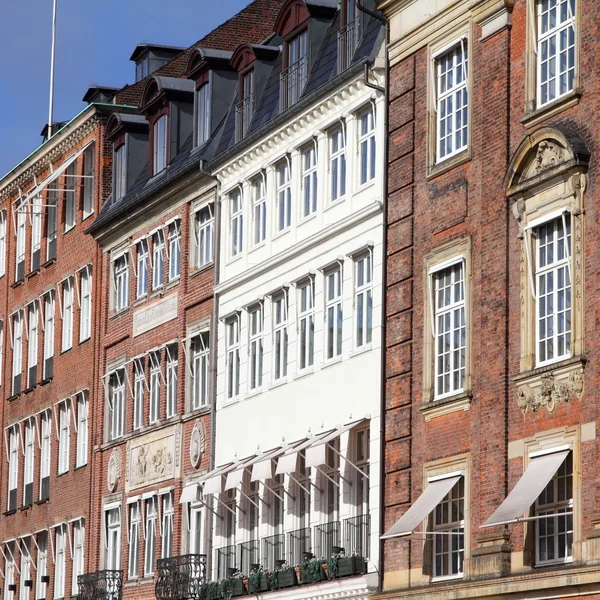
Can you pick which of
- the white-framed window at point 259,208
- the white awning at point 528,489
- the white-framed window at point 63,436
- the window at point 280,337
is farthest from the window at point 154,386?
the white awning at point 528,489

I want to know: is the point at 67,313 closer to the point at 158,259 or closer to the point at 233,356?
the point at 158,259

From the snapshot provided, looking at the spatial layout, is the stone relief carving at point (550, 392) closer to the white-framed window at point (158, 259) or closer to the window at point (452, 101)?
the window at point (452, 101)

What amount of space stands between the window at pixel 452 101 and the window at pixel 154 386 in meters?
15.9

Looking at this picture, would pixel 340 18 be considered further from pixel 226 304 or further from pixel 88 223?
pixel 88 223

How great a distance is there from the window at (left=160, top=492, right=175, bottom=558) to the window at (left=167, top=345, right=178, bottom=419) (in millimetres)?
2098

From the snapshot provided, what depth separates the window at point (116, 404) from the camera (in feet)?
171

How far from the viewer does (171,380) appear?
4850cm

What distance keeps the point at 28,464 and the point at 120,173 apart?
35.7 ft

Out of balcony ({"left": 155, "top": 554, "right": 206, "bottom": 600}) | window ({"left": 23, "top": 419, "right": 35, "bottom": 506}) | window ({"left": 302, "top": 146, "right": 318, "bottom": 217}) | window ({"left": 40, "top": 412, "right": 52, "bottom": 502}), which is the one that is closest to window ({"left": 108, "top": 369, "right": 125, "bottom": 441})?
window ({"left": 40, "top": 412, "right": 52, "bottom": 502})

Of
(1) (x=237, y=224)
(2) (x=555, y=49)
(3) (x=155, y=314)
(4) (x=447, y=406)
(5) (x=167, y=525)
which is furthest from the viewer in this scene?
(3) (x=155, y=314)

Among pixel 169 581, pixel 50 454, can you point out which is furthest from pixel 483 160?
pixel 50 454

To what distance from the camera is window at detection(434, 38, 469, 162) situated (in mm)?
34469

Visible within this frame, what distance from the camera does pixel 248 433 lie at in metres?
42.8

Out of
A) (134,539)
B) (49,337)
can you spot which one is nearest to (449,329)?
(134,539)
